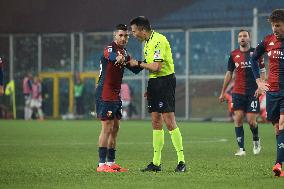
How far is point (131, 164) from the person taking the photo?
15.4 m

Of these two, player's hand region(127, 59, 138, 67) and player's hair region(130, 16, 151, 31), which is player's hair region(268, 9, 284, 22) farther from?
player's hand region(127, 59, 138, 67)

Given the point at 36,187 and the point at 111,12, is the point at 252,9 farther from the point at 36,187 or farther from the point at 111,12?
the point at 36,187

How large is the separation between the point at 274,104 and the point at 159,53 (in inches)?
73.9

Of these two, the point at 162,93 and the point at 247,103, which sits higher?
the point at 162,93

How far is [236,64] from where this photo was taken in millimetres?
19266

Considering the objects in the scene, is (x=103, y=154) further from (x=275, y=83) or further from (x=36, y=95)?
(x=36, y=95)

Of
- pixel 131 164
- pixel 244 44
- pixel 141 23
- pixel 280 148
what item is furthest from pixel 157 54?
pixel 244 44

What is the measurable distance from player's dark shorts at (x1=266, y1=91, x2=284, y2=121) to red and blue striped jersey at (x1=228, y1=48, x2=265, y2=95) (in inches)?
235

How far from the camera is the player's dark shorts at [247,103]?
1928 centimetres

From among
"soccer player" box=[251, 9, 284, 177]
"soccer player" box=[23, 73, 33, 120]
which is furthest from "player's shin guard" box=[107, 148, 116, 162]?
"soccer player" box=[23, 73, 33, 120]

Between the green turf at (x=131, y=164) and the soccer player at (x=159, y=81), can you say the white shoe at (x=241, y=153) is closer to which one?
the green turf at (x=131, y=164)

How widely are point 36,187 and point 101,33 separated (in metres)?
35.1

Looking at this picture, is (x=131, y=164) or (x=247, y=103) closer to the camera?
(x=131, y=164)

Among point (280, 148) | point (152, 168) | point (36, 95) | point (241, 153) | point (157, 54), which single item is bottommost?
point (241, 153)
